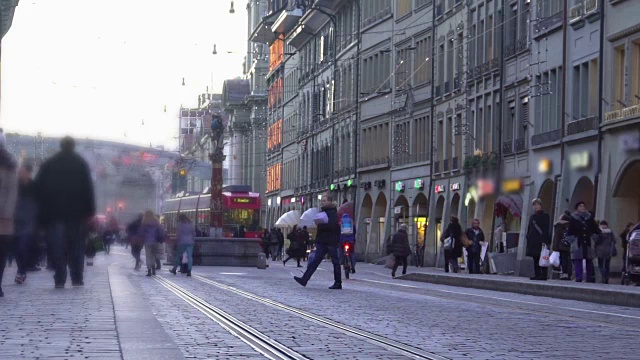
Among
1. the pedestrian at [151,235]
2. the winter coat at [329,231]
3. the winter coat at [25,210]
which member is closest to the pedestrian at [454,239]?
the pedestrian at [151,235]

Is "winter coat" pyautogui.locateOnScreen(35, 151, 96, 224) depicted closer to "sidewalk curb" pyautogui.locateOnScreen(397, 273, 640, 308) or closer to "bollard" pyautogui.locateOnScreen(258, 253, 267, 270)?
"sidewalk curb" pyautogui.locateOnScreen(397, 273, 640, 308)

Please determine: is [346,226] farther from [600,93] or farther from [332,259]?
[332,259]

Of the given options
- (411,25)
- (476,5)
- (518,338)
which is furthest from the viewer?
(411,25)

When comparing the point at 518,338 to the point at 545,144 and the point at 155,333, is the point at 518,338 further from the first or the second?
the point at 545,144

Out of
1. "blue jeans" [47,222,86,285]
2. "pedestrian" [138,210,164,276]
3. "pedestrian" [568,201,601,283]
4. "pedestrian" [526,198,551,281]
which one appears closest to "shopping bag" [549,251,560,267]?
"pedestrian" [568,201,601,283]

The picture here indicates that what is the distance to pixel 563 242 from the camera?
3195cm

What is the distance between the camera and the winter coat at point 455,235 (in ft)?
132

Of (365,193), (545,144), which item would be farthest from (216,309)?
(365,193)

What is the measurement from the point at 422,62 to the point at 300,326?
49539 mm

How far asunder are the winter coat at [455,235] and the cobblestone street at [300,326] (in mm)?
17419

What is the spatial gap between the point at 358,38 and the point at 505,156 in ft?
90.4

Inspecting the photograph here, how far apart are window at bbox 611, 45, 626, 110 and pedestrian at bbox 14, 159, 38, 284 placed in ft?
64.6

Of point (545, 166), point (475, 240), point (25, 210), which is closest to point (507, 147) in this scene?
point (545, 166)

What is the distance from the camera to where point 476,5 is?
179ft
